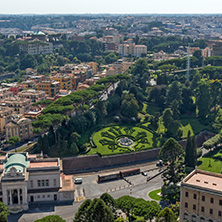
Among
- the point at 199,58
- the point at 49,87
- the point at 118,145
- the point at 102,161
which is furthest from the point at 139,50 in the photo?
the point at 102,161

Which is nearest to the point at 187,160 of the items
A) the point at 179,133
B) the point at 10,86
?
the point at 179,133

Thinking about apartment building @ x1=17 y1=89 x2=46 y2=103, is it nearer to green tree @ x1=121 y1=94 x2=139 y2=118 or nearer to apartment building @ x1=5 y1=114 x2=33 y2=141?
apartment building @ x1=5 y1=114 x2=33 y2=141

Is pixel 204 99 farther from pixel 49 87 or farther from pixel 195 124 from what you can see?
pixel 49 87

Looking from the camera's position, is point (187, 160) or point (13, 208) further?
point (187, 160)

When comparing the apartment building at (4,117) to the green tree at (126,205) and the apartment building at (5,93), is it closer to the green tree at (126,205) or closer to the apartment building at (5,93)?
the apartment building at (5,93)

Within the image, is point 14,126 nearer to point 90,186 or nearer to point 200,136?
point 90,186

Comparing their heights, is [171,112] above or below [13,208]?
above
